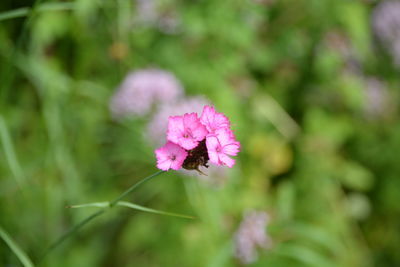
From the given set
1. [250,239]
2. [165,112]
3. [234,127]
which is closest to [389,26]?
[234,127]

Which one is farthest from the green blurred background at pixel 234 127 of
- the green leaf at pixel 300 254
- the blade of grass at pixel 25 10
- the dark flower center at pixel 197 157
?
the dark flower center at pixel 197 157

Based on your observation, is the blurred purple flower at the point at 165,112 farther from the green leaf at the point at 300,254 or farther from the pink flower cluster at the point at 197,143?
the pink flower cluster at the point at 197,143

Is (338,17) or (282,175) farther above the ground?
(338,17)

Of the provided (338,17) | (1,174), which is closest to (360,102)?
(338,17)

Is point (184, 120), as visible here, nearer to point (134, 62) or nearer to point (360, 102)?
point (134, 62)

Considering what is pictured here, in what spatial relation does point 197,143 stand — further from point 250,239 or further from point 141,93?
point 141,93

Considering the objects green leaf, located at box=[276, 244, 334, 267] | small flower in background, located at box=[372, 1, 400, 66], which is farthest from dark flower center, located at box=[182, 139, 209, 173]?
small flower in background, located at box=[372, 1, 400, 66]

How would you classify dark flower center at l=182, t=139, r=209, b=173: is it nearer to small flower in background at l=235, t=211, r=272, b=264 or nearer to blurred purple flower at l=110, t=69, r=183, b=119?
small flower in background at l=235, t=211, r=272, b=264
